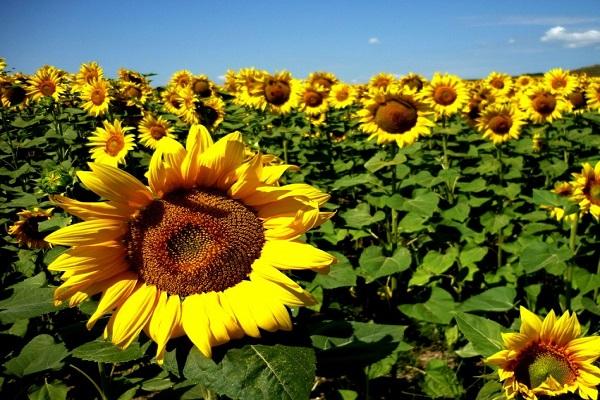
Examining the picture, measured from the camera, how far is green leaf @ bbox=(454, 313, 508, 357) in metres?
1.91

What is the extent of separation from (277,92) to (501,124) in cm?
273

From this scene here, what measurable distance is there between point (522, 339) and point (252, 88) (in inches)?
214

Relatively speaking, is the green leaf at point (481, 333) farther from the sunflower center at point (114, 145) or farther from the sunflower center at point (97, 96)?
the sunflower center at point (97, 96)

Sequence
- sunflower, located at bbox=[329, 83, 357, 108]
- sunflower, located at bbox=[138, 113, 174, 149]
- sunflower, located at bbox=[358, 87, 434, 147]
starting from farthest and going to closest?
sunflower, located at bbox=[329, 83, 357, 108]
sunflower, located at bbox=[138, 113, 174, 149]
sunflower, located at bbox=[358, 87, 434, 147]

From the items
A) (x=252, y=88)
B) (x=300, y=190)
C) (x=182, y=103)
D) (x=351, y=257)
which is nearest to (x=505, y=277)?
(x=351, y=257)

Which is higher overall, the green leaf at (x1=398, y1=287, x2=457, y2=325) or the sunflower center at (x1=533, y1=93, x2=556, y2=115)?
the sunflower center at (x1=533, y1=93, x2=556, y2=115)

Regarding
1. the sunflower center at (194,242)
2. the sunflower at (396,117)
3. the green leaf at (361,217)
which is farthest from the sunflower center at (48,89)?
the sunflower center at (194,242)

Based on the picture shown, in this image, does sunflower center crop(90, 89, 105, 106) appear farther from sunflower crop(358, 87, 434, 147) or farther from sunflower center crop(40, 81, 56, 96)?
sunflower crop(358, 87, 434, 147)

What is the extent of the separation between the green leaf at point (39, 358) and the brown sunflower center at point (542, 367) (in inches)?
63.5

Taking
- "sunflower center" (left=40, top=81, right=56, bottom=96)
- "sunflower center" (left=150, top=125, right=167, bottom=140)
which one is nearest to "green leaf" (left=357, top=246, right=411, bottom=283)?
"sunflower center" (left=150, top=125, right=167, bottom=140)

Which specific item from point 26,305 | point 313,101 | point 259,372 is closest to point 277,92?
point 313,101

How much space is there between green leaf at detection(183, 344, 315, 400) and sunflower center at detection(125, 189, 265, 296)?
0.63 feet

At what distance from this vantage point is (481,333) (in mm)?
1971

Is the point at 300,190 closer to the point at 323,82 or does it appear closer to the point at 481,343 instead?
the point at 481,343
